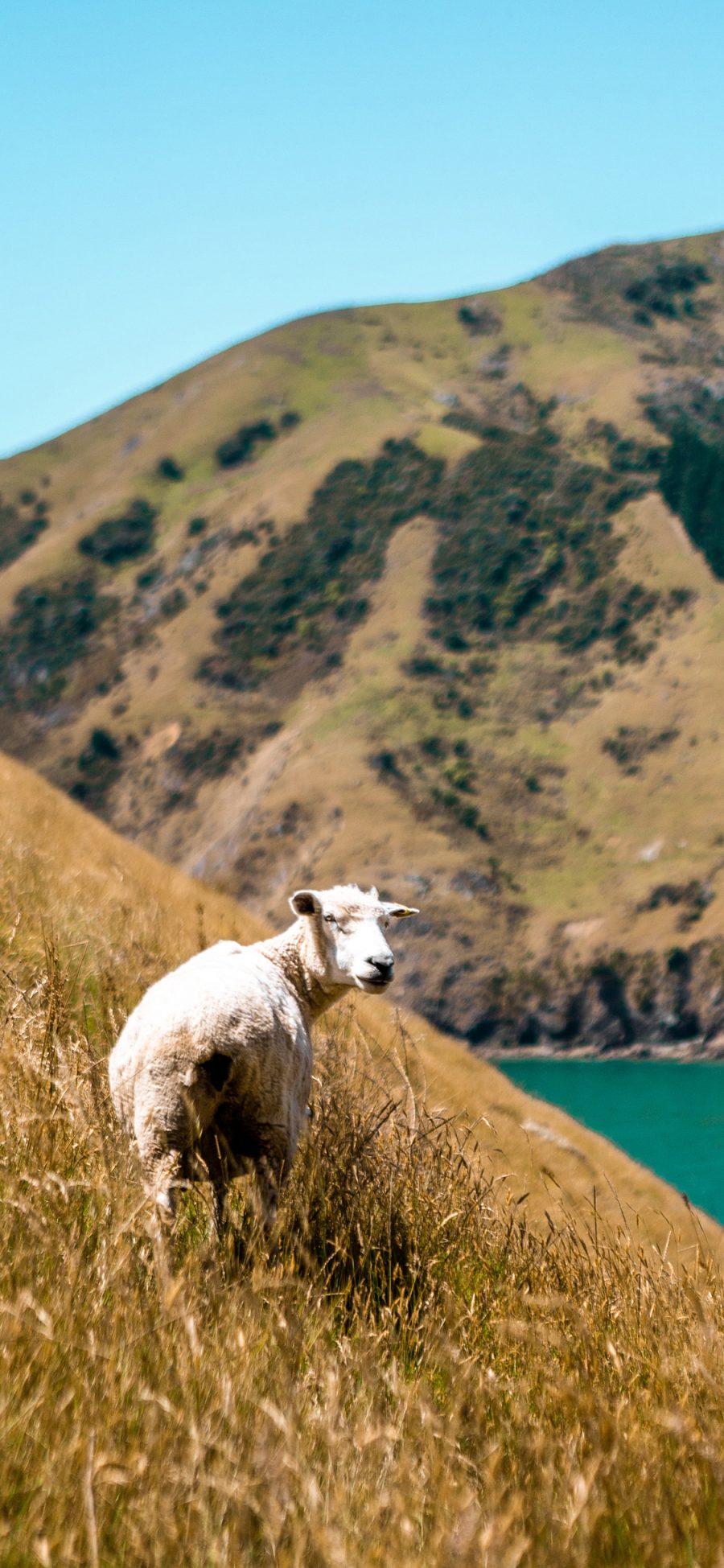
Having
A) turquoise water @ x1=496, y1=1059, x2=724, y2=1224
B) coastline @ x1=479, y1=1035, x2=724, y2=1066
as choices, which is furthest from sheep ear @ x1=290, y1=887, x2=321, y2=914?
coastline @ x1=479, y1=1035, x2=724, y2=1066

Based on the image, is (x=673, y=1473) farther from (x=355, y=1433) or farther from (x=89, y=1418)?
Result: (x=89, y=1418)

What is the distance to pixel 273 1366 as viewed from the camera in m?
3.57

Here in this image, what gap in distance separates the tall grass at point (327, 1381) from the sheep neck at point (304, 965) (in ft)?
3.29

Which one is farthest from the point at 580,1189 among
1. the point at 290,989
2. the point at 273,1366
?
the point at 273,1366

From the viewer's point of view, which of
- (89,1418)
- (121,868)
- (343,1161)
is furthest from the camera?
(121,868)

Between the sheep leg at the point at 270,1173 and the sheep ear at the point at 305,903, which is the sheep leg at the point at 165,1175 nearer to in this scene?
the sheep leg at the point at 270,1173

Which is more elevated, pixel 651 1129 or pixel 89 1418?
pixel 89 1418

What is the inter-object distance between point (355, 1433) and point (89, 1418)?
0.61 metres

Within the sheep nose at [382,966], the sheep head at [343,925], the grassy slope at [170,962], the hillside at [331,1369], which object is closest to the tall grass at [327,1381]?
the hillside at [331,1369]

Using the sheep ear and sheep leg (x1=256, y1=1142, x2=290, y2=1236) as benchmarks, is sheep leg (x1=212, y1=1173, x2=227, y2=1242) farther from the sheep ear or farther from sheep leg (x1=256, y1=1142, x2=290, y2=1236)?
the sheep ear

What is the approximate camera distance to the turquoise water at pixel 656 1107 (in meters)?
111

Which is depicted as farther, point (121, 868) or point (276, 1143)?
point (121, 868)

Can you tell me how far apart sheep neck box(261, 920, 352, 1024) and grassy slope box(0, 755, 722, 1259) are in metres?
0.46

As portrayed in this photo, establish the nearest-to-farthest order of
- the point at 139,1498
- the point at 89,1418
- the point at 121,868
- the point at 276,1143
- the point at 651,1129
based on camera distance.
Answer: the point at 139,1498 → the point at 89,1418 → the point at 276,1143 → the point at 121,868 → the point at 651,1129
